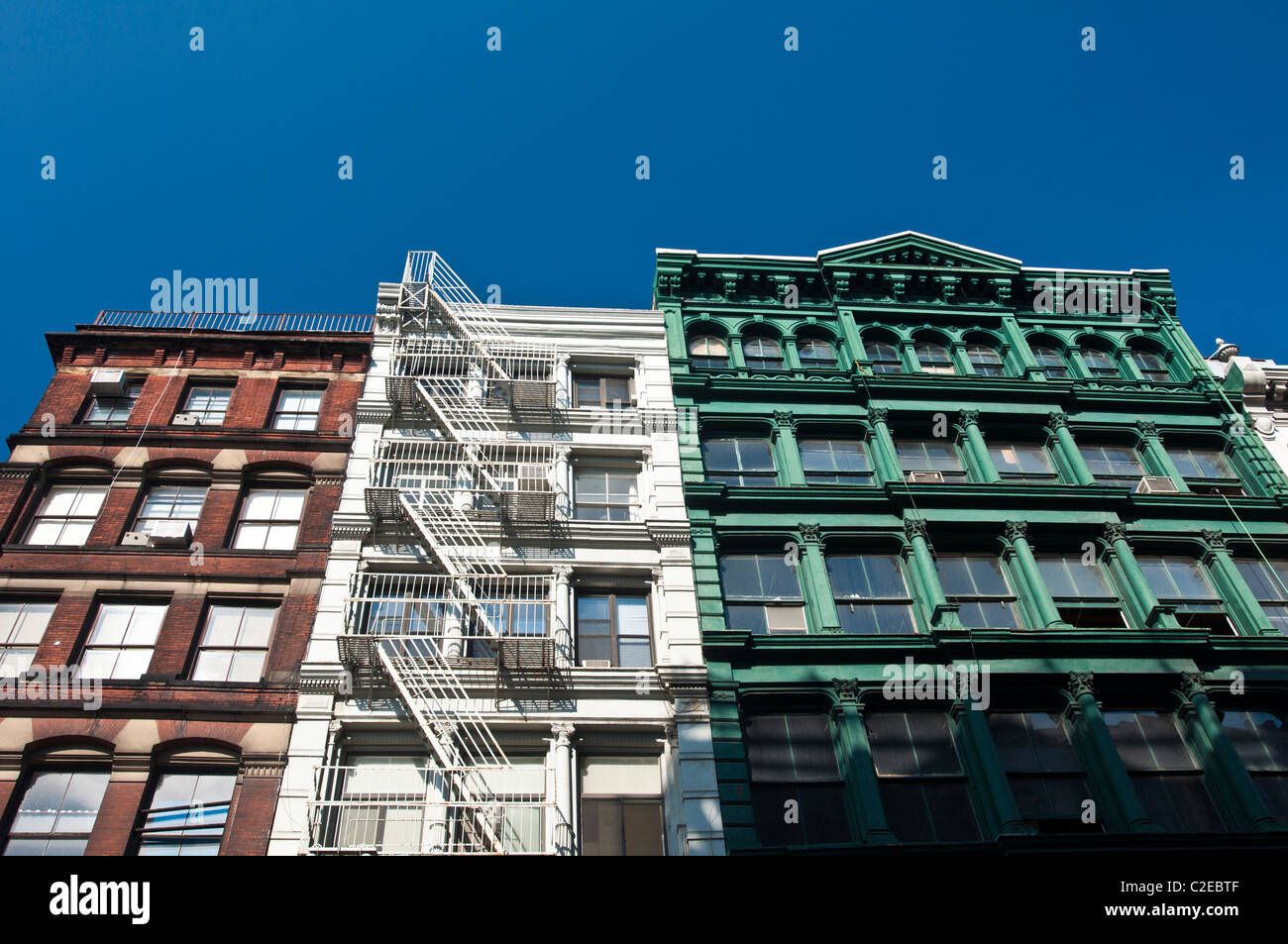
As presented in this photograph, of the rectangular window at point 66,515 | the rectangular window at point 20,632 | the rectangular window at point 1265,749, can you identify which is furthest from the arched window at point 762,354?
the rectangular window at point 20,632

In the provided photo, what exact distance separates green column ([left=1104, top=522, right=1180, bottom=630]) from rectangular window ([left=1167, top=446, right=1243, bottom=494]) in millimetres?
3467

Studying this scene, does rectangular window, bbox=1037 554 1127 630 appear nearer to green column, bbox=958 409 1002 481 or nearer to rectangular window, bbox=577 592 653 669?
green column, bbox=958 409 1002 481

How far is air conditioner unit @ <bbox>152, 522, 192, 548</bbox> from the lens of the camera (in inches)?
815

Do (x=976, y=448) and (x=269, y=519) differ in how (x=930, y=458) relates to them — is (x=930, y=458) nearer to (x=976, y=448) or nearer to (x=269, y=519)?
(x=976, y=448)

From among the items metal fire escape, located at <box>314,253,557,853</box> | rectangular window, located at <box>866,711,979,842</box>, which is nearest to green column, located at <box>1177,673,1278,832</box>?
rectangular window, located at <box>866,711,979,842</box>

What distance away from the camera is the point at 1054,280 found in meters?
29.3

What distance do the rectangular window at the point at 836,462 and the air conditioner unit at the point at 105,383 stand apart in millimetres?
15506

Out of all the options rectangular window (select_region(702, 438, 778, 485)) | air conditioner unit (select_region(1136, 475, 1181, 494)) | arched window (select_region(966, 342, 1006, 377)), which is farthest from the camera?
arched window (select_region(966, 342, 1006, 377))

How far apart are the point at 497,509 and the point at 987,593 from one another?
32.6 feet

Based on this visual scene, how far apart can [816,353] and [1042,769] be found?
12.3 meters

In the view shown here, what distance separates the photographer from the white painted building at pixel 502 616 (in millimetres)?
17062

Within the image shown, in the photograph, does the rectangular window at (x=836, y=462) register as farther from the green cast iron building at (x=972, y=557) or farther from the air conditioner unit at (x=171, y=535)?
the air conditioner unit at (x=171, y=535)

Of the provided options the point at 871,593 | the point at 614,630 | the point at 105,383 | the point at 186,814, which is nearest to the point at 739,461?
the point at 871,593

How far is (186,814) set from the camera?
16.8 m
